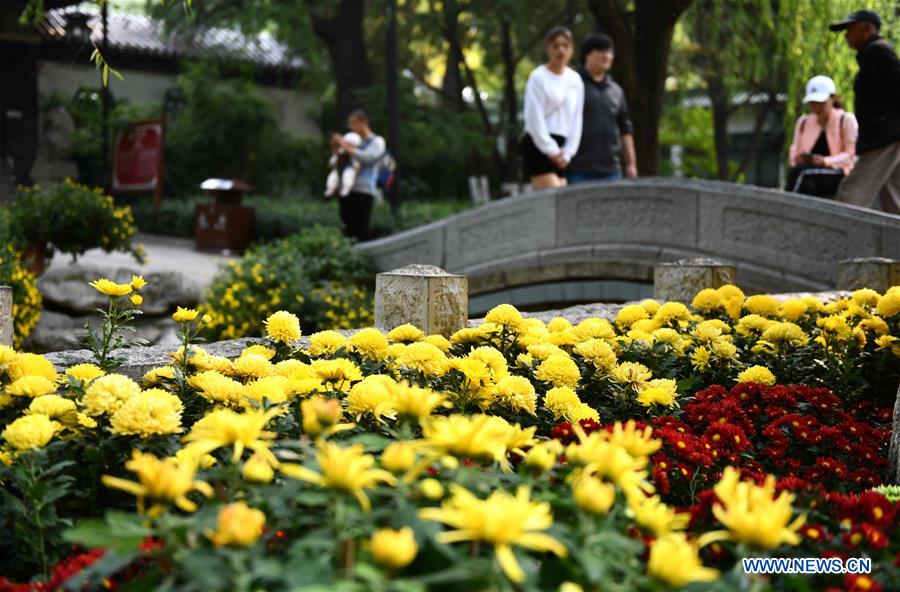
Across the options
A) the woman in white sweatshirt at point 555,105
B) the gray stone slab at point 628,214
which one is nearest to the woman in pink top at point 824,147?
the gray stone slab at point 628,214

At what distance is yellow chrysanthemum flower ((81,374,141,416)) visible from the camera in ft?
7.13

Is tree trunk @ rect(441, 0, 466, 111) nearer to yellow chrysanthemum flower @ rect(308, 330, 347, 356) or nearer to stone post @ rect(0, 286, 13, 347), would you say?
stone post @ rect(0, 286, 13, 347)

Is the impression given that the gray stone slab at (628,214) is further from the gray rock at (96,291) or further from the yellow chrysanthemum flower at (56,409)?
the yellow chrysanthemum flower at (56,409)

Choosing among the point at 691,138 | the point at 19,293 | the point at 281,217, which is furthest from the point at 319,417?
the point at 691,138

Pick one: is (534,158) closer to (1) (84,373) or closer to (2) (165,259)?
(1) (84,373)

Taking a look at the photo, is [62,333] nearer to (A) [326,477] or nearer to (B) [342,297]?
(B) [342,297]

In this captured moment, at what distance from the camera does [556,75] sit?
8.67 m

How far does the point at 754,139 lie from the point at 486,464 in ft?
85.0

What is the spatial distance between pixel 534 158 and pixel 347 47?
11950mm

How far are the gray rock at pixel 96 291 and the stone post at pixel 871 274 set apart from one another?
6.49 meters

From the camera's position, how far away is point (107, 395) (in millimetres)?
2188

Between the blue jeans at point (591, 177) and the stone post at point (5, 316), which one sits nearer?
the stone post at point (5, 316)

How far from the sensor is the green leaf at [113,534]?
1.42 metres

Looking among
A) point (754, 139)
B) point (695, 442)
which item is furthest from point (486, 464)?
point (754, 139)
